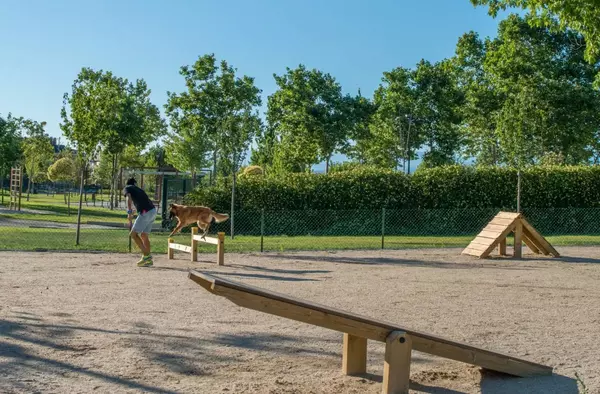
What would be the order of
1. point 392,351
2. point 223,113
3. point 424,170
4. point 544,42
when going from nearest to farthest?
point 392,351 → point 424,170 → point 223,113 → point 544,42

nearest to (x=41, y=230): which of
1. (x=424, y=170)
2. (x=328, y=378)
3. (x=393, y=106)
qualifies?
(x=424, y=170)

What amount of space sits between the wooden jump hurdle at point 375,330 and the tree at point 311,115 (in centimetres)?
3825

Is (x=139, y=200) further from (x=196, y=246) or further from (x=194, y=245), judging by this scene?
(x=196, y=246)

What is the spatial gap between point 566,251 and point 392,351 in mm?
16510

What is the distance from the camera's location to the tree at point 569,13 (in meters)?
14.7

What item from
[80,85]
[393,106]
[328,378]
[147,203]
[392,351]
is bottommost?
[328,378]

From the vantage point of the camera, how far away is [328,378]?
6.00m

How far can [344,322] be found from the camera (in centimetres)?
543

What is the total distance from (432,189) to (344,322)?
2339cm

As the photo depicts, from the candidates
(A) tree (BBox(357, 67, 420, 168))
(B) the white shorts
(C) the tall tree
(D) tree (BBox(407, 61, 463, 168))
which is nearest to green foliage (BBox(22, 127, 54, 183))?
(A) tree (BBox(357, 67, 420, 168))

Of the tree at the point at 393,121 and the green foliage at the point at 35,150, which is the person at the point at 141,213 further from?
the green foliage at the point at 35,150

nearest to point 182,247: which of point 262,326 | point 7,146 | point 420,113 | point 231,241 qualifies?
point 231,241

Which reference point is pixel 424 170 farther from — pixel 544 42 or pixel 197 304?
pixel 197 304

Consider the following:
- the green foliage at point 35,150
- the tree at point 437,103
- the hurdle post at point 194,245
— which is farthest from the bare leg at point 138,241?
the green foliage at point 35,150
